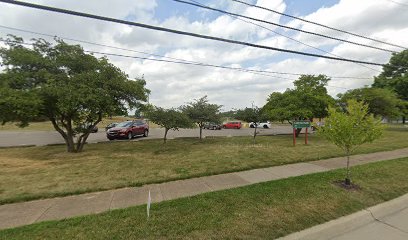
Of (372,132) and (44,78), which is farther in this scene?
(44,78)

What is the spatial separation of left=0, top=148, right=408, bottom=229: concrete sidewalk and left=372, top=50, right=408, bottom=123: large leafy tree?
33.1 metres

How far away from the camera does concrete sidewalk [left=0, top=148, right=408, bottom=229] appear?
505cm

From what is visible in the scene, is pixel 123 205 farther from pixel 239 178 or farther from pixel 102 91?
pixel 102 91

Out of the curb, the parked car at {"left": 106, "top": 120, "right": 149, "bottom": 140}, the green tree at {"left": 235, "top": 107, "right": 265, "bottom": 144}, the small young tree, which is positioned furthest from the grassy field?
the parked car at {"left": 106, "top": 120, "right": 149, "bottom": 140}

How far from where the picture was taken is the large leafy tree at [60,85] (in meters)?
11.2

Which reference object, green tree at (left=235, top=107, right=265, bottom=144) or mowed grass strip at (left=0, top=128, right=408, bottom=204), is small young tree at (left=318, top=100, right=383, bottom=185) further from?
green tree at (left=235, top=107, right=265, bottom=144)

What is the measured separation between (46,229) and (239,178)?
5.11 meters

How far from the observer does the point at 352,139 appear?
22.6 feet

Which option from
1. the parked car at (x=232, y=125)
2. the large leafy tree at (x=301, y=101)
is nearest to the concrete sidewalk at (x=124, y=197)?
the large leafy tree at (x=301, y=101)

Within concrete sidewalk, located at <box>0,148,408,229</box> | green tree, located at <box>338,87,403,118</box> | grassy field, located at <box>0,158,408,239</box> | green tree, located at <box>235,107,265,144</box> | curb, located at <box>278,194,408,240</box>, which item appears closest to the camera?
grassy field, located at <box>0,158,408,239</box>

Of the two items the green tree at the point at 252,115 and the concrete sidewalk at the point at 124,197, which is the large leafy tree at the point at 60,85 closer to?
the concrete sidewalk at the point at 124,197

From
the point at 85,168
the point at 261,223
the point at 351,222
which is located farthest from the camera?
the point at 85,168

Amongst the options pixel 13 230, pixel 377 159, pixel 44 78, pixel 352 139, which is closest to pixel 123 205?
pixel 13 230

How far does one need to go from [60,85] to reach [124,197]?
833 centimetres
